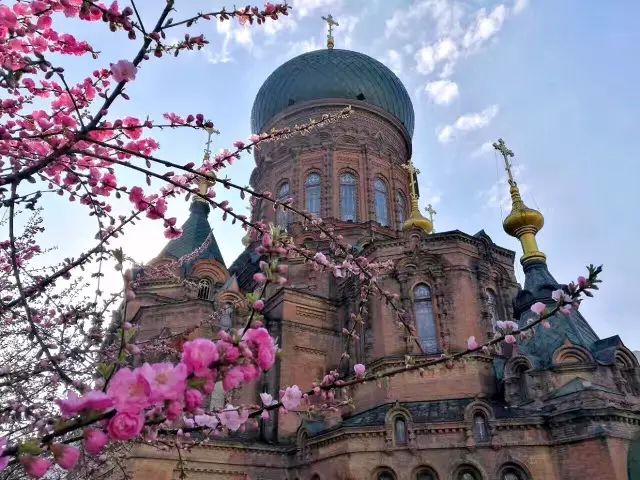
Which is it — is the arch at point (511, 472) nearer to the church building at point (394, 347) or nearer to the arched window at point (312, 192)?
the church building at point (394, 347)

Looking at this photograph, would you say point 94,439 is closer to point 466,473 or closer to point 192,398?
point 192,398

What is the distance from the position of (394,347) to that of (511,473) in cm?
452

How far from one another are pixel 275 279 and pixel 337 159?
2140 cm

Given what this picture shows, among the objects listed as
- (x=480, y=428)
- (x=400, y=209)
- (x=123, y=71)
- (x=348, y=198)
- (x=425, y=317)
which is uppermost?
(x=400, y=209)

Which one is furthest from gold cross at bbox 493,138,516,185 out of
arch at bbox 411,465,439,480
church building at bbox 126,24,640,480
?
arch at bbox 411,465,439,480

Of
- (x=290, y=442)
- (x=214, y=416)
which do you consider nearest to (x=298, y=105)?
(x=290, y=442)

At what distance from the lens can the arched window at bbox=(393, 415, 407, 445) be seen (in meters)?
12.6

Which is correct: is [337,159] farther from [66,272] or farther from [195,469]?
[66,272]

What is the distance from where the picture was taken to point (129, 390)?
1492 mm

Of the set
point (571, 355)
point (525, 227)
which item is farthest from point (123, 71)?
point (525, 227)

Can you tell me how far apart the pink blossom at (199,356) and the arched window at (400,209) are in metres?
21.6

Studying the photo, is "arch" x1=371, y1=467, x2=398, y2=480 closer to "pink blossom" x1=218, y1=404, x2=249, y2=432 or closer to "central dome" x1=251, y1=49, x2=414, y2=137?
"pink blossom" x1=218, y1=404, x2=249, y2=432

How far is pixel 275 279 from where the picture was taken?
7.38 feet

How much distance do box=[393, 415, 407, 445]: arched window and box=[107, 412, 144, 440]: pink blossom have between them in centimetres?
1218
